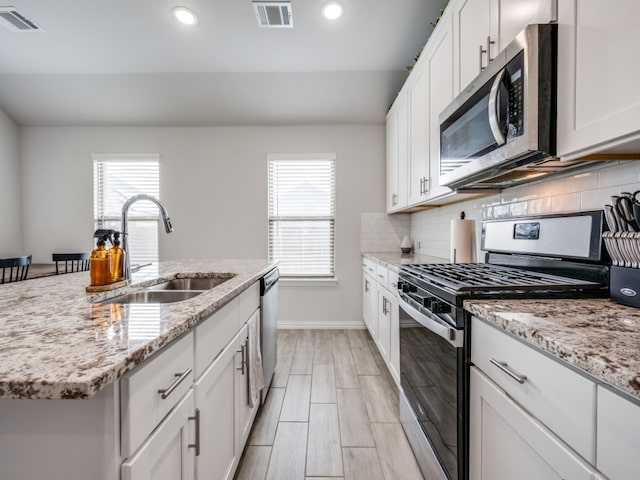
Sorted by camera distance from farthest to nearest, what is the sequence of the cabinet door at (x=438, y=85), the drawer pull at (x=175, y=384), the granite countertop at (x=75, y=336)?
the cabinet door at (x=438, y=85), the drawer pull at (x=175, y=384), the granite countertop at (x=75, y=336)

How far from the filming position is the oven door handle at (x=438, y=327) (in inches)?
43.4

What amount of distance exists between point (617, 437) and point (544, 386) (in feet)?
0.57

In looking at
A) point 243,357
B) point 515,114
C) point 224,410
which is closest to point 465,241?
point 515,114

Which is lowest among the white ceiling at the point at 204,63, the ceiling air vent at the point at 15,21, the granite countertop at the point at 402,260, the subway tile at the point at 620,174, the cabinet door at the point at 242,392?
the cabinet door at the point at 242,392

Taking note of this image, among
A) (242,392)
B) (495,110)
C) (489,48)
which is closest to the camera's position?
(495,110)

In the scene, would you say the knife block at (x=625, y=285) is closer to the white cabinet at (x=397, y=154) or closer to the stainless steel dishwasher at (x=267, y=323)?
the stainless steel dishwasher at (x=267, y=323)

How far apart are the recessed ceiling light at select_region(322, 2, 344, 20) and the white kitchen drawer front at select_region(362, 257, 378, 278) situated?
2.17 metres

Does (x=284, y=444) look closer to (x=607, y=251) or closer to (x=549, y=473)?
(x=549, y=473)

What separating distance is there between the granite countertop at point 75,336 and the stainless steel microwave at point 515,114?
4.09ft

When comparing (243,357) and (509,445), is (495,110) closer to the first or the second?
(509,445)

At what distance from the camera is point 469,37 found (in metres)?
1.63

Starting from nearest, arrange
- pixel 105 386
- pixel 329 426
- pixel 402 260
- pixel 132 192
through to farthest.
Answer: pixel 105 386
pixel 329 426
pixel 402 260
pixel 132 192

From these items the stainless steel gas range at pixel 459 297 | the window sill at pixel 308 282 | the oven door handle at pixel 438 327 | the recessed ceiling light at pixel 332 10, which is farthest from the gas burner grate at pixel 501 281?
the window sill at pixel 308 282

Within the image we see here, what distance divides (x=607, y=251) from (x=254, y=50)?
10.4 ft
